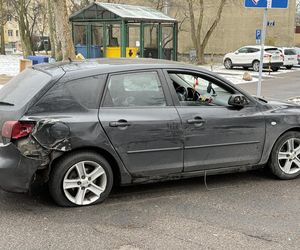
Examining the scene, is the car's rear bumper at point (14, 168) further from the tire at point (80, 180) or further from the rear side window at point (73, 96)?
the rear side window at point (73, 96)

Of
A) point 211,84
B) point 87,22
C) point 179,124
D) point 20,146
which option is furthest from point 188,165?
point 87,22

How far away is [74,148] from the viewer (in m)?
4.52

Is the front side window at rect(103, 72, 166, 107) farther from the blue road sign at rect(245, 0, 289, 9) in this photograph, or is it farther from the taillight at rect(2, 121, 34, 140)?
the blue road sign at rect(245, 0, 289, 9)

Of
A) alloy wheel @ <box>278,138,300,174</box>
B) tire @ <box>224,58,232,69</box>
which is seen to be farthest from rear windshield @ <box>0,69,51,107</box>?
tire @ <box>224,58,232,69</box>

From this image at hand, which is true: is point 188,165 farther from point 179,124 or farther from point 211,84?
point 211,84

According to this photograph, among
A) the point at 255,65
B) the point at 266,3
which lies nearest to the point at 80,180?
the point at 266,3

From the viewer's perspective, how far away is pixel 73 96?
463cm

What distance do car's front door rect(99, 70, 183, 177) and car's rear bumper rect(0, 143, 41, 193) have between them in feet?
2.71

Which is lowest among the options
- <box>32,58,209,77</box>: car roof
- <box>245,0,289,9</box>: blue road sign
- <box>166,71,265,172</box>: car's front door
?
<box>166,71,265,172</box>: car's front door

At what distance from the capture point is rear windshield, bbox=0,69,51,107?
182 inches

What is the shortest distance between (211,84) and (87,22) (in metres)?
19.5

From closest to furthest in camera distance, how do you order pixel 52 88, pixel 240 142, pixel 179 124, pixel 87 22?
pixel 52 88 < pixel 179 124 < pixel 240 142 < pixel 87 22

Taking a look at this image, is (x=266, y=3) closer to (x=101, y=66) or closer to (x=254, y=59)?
(x=101, y=66)

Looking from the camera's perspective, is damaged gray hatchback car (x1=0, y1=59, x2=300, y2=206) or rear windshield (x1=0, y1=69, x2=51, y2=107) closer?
damaged gray hatchback car (x1=0, y1=59, x2=300, y2=206)
